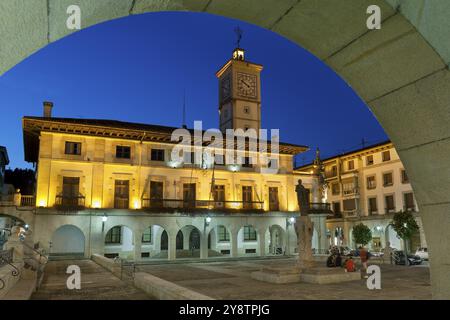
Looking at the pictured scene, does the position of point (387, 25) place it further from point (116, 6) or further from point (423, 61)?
point (116, 6)

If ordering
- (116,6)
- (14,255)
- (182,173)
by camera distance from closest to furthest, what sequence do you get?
1. (116,6)
2. (14,255)
3. (182,173)

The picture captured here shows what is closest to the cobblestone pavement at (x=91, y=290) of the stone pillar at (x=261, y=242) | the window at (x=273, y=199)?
the stone pillar at (x=261, y=242)

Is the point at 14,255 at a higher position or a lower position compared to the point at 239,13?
lower

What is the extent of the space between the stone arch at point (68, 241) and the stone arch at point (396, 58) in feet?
115

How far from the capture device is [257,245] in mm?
42031

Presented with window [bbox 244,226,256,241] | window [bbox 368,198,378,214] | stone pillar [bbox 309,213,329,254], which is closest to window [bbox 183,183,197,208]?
window [bbox 244,226,256,241]

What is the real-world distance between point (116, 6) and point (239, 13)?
→ 2.65 feet

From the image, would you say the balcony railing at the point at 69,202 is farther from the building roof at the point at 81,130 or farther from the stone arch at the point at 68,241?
the building roof at the point at 81,130

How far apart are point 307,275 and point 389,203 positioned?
33.6 metres

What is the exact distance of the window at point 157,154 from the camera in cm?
3550

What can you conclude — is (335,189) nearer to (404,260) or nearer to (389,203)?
(389,203)

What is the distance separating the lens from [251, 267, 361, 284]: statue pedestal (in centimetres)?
1758

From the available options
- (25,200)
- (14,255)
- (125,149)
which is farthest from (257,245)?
(14,255)

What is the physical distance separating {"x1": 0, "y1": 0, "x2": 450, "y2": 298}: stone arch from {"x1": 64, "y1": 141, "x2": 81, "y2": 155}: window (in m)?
32.4
